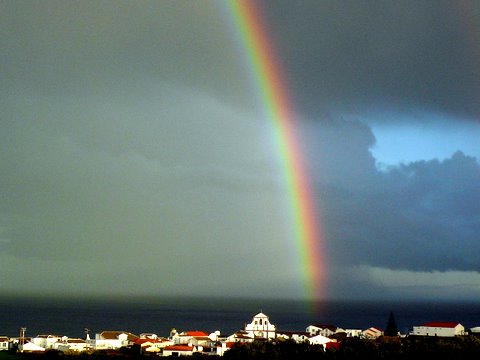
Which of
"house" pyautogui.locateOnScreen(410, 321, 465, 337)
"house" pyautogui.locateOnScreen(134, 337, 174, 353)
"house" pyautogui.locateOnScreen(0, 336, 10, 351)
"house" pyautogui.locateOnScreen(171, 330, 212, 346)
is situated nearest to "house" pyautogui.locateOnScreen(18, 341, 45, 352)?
"house" pyautogui.locateOnScreen(0, 336, 10, 351)

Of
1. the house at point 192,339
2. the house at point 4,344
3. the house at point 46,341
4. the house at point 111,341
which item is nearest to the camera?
the house at point 4,344

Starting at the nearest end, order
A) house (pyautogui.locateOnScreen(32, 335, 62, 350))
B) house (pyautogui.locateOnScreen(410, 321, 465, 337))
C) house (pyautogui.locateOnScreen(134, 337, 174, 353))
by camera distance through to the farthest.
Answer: house (pyautogui.locateOnScreen(134, 337, 174, 353))
house (pyautogui.locateOnScreen(32, 335, 62, 350))
house (pyautogui.locateOnScreen(410, 321, 465, 337))

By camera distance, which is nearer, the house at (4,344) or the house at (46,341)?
the house at (4,344)

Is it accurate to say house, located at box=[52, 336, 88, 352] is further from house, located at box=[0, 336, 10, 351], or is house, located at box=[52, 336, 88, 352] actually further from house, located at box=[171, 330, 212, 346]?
house, located at box=[171, 330, 212, 346]

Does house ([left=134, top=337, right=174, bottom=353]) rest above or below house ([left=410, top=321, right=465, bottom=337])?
below

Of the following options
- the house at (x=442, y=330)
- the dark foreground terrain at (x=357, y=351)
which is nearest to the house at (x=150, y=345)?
the dark foreground terrain at (x=357, y=351)

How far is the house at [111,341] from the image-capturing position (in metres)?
51.3

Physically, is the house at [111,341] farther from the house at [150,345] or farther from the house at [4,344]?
the house at [4,344]

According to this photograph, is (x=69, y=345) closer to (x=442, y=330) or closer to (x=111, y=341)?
(x=111, y=341)

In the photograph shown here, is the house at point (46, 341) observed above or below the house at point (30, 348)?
above

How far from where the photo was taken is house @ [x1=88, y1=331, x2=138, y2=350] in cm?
5129

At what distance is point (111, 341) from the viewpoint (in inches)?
2078

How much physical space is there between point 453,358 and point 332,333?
3052cm

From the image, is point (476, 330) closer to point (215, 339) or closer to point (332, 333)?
point (332, 333)
